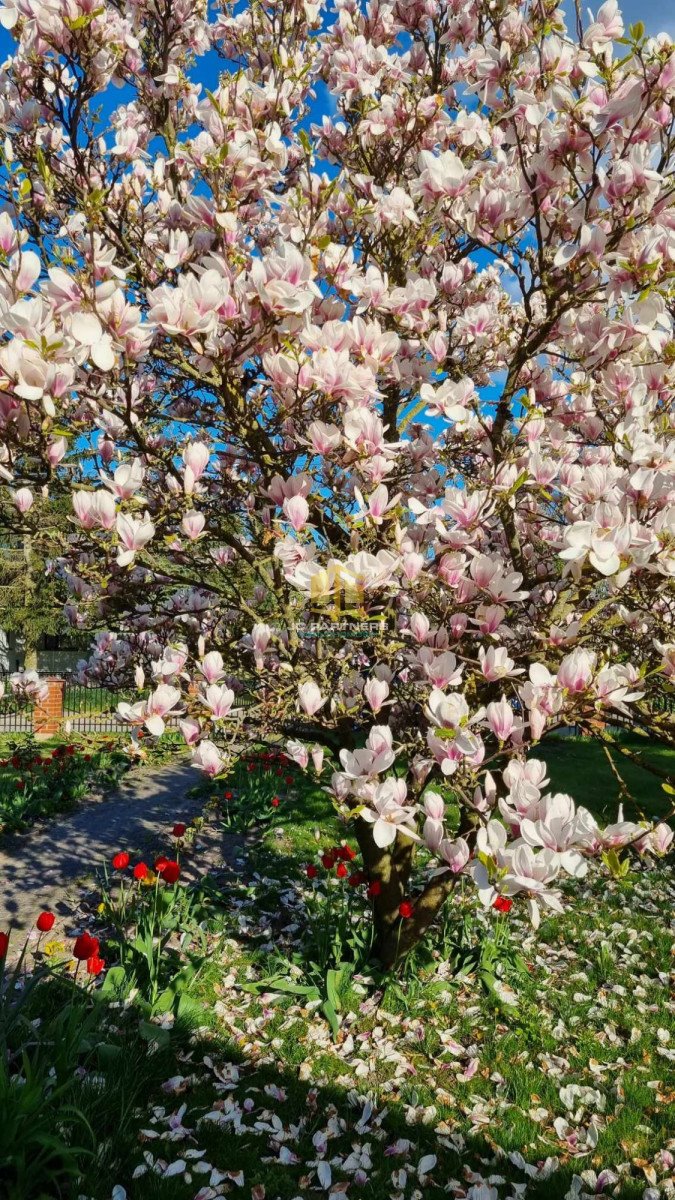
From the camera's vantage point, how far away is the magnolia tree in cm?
232

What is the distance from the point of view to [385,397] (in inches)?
107

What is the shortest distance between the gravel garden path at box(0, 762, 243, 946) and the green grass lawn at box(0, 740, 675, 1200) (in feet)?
4.13

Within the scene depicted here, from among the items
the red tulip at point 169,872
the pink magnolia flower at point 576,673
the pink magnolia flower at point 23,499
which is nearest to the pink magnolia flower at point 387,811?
the pink magnolia flower at point 576,673

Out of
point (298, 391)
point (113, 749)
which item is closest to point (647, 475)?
point (298, 391)

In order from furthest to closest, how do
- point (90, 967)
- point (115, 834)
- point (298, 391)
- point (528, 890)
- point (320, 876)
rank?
1. point (115, 834)
2. point (320, 876)
3. point (90, 967)
4. point (298, 391)
5. point (528, 890)

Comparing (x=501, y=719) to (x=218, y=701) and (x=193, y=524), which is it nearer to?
(x=218, y=701)

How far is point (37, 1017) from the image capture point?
3.47 meters

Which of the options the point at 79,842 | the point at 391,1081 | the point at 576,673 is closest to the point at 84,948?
the point at 391,1081

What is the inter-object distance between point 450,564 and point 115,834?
568 centimetres

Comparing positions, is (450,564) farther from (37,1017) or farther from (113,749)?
(37,1017)

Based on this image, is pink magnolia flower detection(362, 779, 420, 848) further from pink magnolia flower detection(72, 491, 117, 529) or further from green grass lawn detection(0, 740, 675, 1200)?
green grass lawn detection(0, 740, 675, 1200)

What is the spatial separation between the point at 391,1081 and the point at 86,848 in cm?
414

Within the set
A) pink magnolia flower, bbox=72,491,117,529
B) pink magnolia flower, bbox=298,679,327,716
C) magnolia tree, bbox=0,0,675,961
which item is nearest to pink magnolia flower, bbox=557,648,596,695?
magnolia tree, bbox=0,0,675,961

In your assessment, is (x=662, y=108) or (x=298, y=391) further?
(x=662, y=108)
